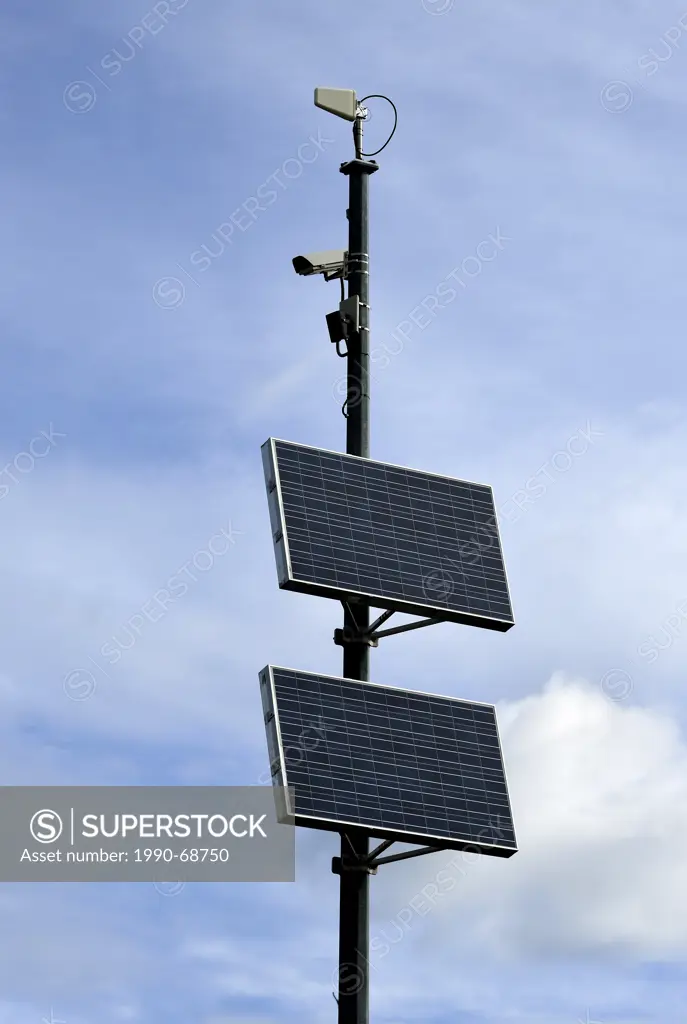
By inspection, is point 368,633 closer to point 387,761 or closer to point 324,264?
point 387,761

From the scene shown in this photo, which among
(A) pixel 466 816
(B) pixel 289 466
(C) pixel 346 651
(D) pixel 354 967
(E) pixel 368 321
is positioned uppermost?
(E) pixel 368 321

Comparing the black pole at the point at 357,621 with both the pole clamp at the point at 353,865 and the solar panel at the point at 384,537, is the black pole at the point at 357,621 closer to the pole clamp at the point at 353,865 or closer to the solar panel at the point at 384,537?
the pole clamp at the point at 353,865

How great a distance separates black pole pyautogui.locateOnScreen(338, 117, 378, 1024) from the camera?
19.9 metres

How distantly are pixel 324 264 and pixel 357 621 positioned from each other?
14.8 ft

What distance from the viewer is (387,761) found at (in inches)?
816

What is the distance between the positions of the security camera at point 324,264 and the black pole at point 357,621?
120 mm

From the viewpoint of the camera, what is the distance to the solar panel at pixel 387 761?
19.8 m

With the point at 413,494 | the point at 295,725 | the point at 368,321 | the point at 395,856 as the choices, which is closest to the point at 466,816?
the point at 395,856

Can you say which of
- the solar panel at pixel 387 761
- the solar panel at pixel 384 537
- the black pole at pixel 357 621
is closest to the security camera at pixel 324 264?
the black pole at pixel 357 621

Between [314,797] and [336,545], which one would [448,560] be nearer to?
[336,545]

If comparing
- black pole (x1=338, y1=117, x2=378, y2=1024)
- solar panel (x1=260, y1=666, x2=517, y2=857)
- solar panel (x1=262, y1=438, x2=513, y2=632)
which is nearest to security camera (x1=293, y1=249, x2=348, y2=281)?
black pole (x1=338, y1=117, x2=378, y2=1024)

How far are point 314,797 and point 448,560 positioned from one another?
392 centimetres

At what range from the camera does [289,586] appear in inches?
816

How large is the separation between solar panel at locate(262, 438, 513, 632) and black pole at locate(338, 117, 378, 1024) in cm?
46
